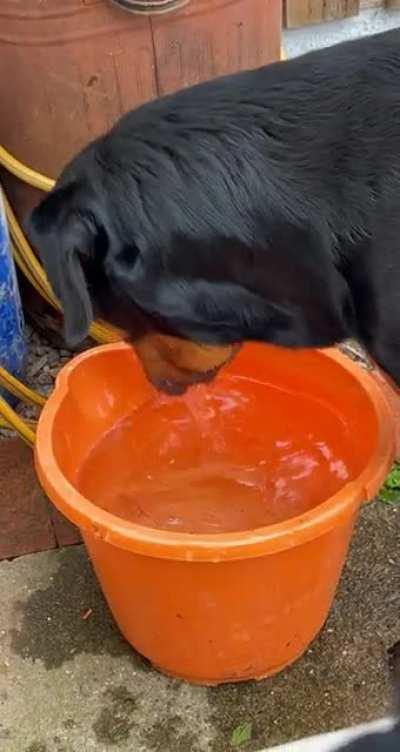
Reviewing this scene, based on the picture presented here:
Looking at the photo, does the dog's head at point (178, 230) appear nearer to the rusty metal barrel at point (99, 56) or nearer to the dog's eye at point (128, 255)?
the dog's eye at point (128, 255)

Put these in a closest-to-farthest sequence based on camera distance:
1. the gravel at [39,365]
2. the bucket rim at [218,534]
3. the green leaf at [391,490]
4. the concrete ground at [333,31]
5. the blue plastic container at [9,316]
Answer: the bucket rim at [218,534], the green leaf at [391,490], the blue plastic container at [9,316], the gravel at [39,365], the concrete ground at [333,31]

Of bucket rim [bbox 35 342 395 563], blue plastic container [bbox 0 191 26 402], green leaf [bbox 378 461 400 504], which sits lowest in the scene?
green leaf [bbox 378 461 400 504]

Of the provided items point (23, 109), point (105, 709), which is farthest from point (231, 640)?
point (23, 109)

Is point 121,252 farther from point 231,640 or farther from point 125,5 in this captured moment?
point 125,5

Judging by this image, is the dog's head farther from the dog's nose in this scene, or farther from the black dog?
the dog's nose

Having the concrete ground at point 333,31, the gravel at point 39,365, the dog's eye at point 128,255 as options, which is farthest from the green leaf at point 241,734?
the concrete ground at point 333,31

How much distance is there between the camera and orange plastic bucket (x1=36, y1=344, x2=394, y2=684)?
1878mm

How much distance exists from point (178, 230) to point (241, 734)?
3.10 ft

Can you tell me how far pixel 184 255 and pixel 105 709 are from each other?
0.92 meters

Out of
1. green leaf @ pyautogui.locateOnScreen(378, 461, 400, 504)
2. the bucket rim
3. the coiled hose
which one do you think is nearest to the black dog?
the bucket rim

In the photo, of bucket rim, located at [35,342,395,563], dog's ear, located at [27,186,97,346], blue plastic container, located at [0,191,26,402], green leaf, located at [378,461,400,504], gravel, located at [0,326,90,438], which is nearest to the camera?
dog's ear, located at [27,186,97,346]

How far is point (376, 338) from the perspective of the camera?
1.83 metres

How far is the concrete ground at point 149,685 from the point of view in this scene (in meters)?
2.14

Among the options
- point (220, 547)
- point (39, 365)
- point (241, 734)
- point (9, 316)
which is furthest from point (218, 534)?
point (39, 365)
